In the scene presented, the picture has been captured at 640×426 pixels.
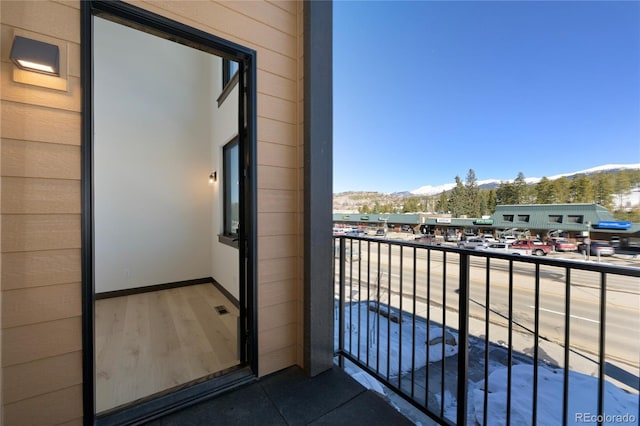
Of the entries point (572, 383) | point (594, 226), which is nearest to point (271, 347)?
point (594, 226)

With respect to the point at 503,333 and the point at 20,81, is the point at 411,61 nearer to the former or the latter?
the point at 503,333

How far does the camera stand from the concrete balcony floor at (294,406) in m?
1.35

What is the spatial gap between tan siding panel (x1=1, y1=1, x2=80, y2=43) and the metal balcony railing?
6.24ft

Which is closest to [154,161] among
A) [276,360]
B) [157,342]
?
[157,342]

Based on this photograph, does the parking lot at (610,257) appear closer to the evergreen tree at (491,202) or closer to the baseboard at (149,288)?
the evergreen tree at (491,202)

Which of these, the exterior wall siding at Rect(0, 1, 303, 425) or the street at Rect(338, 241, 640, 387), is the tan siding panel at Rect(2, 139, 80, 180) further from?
the street at Rect(338, 241, 640, 387)

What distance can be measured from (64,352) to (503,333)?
6.98 meters

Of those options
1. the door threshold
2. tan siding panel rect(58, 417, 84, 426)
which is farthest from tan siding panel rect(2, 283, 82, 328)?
the door threshold

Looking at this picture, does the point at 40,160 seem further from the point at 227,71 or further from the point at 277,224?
the point at 227,71

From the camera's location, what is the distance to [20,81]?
41.0 inches

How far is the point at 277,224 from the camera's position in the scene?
68.9 inches

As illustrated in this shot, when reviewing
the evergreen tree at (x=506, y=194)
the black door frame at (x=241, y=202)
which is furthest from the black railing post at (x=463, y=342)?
the evergreen tree at (x=506, y=194)

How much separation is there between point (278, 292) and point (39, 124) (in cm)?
150

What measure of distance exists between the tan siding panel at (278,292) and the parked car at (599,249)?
2.07 m
